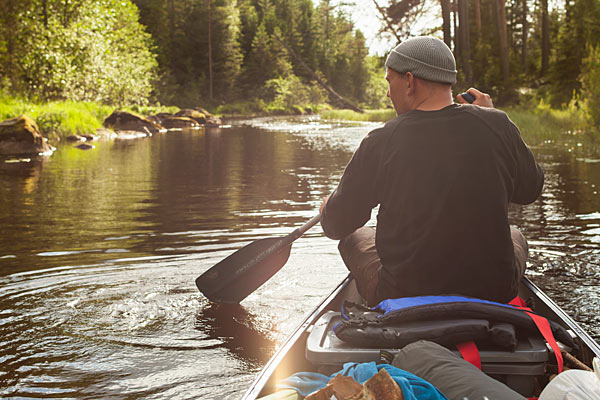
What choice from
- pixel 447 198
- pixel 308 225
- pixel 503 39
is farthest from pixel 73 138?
pixel 447 198

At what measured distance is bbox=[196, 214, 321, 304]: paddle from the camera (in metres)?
4.20

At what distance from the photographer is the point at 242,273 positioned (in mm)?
4227

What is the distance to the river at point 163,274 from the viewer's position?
10.8ft

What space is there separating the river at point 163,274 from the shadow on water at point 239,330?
0.04 ft

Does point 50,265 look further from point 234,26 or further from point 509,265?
point 234,26

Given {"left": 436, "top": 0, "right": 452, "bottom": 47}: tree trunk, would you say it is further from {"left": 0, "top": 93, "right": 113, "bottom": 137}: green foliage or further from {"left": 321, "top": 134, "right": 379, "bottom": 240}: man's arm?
{"left": 321, "top": 134, "right": 379, "bottom": 240}: man's arm

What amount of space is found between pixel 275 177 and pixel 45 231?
551 centimetres

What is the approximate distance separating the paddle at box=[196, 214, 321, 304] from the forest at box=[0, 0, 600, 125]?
35.9ft

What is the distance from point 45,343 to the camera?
3611 mm

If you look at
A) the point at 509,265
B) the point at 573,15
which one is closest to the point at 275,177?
the point at 509,265

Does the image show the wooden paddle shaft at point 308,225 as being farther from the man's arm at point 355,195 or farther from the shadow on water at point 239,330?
the man's arm at point 355,195

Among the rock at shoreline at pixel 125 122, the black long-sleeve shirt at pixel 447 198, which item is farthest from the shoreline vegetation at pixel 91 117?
the black long-sleeve shirt at pixel 447 198

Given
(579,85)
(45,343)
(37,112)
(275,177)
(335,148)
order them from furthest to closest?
(579,85)
(37,112)
(335,148)
(275,177)
(45,343)

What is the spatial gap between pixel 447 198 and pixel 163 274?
3213 mm
